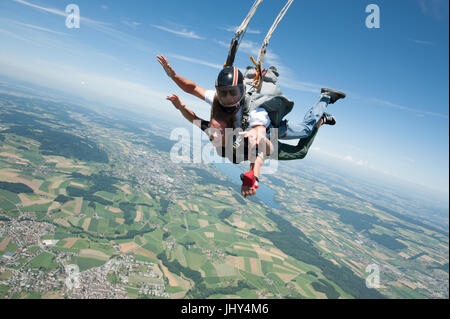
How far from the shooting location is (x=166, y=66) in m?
3.29

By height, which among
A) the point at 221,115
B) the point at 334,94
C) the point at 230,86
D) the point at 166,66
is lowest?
the point at 221,115

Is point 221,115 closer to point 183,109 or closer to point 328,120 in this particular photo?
point 183,109

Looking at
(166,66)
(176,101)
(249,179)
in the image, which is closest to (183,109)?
(176,101)

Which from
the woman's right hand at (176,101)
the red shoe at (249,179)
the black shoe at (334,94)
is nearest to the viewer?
the red shoe at (249,179)

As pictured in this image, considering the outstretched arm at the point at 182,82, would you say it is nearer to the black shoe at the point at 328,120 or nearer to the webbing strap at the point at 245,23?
the webbing strap at the point at 245,23

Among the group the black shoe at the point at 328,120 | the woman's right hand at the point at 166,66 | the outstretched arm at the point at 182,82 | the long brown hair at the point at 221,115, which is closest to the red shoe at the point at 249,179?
the long brown hair at the point at 221,115

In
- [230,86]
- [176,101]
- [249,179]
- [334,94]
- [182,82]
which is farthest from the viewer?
[334,94]

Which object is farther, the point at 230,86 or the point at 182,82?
the point at 182,82

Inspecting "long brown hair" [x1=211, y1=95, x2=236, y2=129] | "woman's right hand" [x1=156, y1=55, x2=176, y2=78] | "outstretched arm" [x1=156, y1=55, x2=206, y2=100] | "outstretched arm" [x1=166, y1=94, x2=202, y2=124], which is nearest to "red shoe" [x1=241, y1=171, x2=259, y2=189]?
"long brown hair" [x1=211, y1=95, x2=236, y2=129]

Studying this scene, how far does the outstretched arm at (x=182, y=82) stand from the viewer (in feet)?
10.6

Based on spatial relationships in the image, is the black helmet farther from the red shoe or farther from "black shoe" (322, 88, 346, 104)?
"black shoe" (322, 88, 346, 104)

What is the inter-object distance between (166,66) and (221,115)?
3.89 ft
